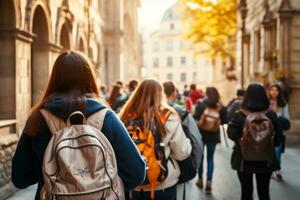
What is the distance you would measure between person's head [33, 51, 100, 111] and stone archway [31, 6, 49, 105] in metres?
8.46

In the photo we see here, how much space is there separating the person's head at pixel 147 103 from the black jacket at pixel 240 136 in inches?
60.3

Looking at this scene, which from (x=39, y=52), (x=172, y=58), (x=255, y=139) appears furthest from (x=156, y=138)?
(x=172, y=58)

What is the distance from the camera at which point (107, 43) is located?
29000mm

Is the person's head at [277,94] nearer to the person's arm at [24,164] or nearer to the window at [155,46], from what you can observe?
the person's arm at [24,164]

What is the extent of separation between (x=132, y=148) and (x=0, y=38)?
6268 mm

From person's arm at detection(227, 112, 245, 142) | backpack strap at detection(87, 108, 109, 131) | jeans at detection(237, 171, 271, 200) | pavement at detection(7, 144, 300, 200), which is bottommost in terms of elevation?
pavement at detection(7, 144, 300, 200)

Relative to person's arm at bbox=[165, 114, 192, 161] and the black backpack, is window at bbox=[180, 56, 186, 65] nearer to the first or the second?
the black backpack

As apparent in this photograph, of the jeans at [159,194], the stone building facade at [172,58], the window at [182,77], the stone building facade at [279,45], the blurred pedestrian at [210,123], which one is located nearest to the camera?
the jeans at [159,194]

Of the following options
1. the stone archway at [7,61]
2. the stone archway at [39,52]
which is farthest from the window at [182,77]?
the stone archway at [7,61]

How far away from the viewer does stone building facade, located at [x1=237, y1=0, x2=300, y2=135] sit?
1632 cm

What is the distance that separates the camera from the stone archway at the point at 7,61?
29.3ft

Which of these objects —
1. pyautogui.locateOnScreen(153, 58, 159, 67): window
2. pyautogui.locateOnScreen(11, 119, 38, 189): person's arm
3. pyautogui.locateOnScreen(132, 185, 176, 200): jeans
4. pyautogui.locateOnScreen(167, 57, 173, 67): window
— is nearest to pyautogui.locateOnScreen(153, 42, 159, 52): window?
pyautogui.locateOnScreen(153, 58, 159, 67): window

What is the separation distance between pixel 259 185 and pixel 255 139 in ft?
1.84

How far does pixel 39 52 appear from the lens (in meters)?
12.0
